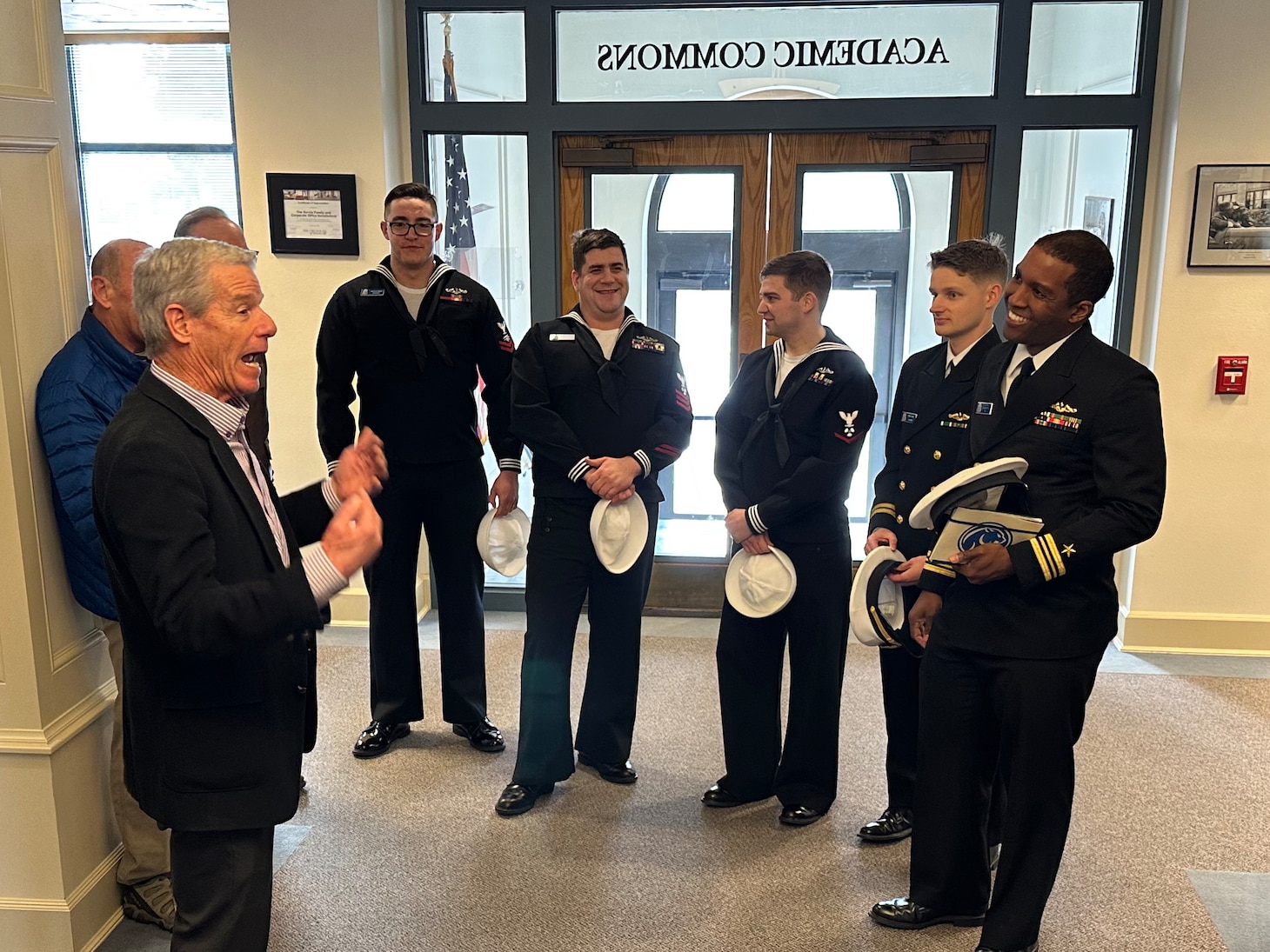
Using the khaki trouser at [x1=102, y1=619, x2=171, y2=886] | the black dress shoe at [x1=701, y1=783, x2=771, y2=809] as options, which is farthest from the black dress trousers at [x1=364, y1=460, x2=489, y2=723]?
the khaki trouser at [x1=102, y1=619, x2=171, y2=886]

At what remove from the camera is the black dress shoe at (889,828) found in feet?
9.78

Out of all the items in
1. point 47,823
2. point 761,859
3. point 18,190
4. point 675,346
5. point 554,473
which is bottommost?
point 761,859

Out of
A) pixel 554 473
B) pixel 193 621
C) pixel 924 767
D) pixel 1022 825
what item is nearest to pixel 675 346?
pixel 554 473

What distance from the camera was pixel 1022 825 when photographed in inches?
90.9

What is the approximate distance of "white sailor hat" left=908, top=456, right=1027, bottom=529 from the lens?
219 centimetres

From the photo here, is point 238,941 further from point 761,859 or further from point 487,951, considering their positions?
point 761,859

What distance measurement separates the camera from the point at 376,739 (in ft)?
11.6

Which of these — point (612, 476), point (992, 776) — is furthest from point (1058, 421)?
point (612, 476)

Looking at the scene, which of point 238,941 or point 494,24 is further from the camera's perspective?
point 494,24

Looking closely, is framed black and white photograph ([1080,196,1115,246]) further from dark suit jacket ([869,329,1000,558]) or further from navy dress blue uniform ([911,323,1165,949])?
navy dress blue uniform ([911,323,1165,949])

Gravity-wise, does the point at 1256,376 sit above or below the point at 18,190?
below

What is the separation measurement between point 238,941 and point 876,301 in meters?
3.77

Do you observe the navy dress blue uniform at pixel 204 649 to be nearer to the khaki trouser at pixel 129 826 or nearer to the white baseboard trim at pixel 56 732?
the white baseboard trim at pixel 56 732

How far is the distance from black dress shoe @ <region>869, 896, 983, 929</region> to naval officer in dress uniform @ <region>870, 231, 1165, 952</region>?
15 cm
